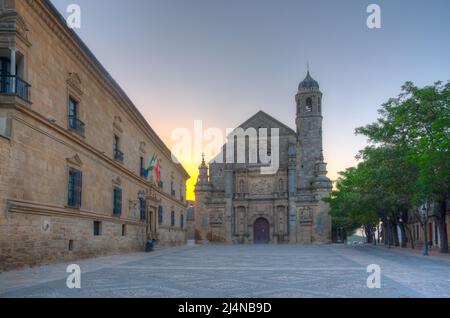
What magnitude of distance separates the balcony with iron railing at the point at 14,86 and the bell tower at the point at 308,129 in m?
44.5

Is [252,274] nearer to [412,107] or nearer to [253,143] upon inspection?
[412,107]

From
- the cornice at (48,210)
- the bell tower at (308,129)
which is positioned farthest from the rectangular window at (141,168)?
the bell tower at (308,129)

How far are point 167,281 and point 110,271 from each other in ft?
10.7

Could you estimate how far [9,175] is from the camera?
13656mm

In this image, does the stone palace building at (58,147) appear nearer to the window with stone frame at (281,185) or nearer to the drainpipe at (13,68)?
the drainpipe at (13,68)

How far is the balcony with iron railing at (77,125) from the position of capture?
1930 centimetres

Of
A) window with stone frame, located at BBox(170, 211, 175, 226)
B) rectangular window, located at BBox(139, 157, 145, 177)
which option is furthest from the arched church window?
rectangular window, located at BBox(139, 157, 145, 177)

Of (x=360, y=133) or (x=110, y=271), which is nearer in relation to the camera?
(x=110, y=271)

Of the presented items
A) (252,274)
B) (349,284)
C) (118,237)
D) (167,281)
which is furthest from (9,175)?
(118,237)

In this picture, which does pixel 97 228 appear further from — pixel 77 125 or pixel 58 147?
pixel 58 147

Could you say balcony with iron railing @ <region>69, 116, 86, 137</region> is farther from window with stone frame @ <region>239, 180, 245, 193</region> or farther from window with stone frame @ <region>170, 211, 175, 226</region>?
window with stone frame @ <region>239, 180, 245, 193</region>

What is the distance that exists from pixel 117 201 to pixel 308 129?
121ft

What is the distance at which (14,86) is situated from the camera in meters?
14.2

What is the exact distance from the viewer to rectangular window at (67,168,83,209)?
61.9 feet
